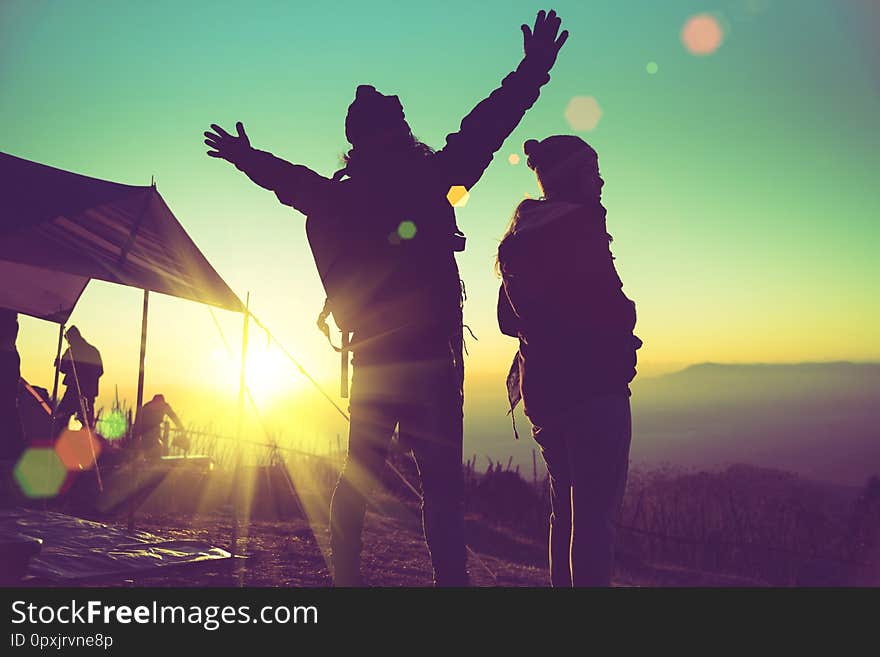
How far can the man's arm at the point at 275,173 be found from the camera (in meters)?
2.40

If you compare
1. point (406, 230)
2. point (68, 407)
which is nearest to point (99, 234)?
point (406, 230)

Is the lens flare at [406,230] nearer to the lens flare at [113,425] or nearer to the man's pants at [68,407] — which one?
the man's pants at [68,407]

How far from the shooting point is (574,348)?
82.2 inches

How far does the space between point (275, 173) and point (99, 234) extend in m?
3.23

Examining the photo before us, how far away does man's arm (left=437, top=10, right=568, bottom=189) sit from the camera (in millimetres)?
2344

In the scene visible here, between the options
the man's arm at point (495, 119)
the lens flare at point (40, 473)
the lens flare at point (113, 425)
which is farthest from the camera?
the lens flare at point (113, 425)

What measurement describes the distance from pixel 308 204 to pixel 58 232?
315 cm

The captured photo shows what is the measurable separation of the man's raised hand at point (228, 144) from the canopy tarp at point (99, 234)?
2466mm

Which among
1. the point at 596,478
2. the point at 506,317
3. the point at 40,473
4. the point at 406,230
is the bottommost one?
the point at 40,473

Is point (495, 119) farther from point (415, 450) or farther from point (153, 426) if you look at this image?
point (153, 426)

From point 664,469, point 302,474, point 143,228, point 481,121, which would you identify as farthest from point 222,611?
point 664,469

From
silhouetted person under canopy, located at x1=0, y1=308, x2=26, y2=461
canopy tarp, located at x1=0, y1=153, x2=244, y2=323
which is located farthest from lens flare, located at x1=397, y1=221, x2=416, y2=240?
silhouetted person under canopy, located at x1=0, y1=308, x2=26, y2=461

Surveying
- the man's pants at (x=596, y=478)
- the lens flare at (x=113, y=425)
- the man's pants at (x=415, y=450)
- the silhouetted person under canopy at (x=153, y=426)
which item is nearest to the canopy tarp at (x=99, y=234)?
the man's pants at (x=415, y=450)

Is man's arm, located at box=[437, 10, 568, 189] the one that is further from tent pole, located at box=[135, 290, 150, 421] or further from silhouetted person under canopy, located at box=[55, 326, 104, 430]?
silhouetted person under canopy, located at box=[55, 326, 104, 430]
